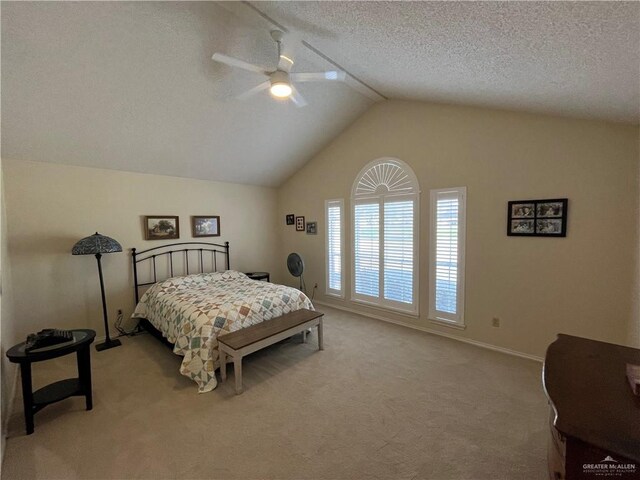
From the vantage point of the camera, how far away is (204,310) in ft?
9.95

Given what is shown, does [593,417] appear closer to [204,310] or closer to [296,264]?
[204,310]

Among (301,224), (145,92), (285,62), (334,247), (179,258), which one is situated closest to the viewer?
(285,62)

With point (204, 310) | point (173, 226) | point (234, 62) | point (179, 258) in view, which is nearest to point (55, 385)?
point (204, 310)

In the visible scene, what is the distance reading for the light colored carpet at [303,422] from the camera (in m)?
1.82

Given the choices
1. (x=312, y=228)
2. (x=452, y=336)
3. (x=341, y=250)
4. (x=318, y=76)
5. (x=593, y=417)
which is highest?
(x=318, y=76)

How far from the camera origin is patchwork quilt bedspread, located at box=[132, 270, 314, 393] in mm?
2748

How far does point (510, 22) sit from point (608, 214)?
233cm

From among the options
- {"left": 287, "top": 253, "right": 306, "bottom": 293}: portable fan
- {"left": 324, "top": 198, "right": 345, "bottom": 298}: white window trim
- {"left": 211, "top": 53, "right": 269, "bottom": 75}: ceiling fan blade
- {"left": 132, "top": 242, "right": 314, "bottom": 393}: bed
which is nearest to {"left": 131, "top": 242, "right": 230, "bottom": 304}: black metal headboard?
{"left": 132, "top": 242, "right": 314, "bottom": 393}: bed

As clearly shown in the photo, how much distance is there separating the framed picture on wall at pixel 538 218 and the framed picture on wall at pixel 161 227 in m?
4.79

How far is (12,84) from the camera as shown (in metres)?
2.52

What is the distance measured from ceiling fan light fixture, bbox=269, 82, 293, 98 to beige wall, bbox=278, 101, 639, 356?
7.17 ft

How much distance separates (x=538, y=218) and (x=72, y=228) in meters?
5.68

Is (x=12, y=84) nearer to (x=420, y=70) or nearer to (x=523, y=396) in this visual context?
(x=420, y=70)

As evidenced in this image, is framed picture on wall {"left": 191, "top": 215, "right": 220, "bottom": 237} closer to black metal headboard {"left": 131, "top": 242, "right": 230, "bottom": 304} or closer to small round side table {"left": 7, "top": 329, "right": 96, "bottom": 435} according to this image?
black metal headboard {"left": 131, "top": 242, "right": 230, "bottom": 304}
